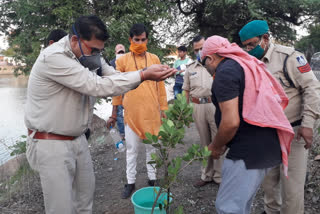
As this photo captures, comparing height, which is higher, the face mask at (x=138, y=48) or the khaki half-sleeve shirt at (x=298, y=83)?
the face mask at (x=138, y=48)

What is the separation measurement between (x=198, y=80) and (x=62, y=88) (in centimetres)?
213

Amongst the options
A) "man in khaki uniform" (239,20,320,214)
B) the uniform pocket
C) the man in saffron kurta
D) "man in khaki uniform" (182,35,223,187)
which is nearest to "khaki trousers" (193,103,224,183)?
"man in khaki uniform" (182,35,223,187)

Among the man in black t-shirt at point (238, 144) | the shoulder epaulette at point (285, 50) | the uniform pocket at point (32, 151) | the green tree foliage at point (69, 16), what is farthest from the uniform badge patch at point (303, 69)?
the green tree foliage at point (69, 16)

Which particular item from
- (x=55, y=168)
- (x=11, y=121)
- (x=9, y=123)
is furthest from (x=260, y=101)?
(x=11, y=121)

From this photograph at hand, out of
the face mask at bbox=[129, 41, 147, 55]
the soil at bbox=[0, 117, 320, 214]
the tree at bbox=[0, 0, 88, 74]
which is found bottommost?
the soil at bbox=[0, 117, 320, 214]

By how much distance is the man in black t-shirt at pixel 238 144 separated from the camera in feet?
5.41

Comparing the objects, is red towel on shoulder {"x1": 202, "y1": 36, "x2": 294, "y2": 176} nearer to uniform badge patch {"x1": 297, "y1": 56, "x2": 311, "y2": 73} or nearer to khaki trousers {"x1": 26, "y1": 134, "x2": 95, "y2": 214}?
uniform badge patch {"x1": 297, "y1": 56, "x2": 311, "y2": 73}

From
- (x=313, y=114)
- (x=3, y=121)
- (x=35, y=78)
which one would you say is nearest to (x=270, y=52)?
(x=313, y=114)

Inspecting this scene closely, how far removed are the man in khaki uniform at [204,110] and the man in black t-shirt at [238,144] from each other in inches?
66.1

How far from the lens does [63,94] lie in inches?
74.2

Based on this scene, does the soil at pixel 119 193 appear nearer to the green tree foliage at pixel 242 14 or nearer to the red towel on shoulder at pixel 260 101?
the red towel on shoulder at pixel 260 101

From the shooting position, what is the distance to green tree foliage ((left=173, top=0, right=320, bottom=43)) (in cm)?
936

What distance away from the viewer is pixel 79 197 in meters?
2.23

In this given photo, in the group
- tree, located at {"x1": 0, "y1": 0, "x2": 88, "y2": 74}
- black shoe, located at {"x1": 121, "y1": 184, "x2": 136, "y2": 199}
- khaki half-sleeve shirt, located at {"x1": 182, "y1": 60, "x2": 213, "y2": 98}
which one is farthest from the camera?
tree, located at {"x1": 0, "y1": 0, "x2": 88, "y2": 74}
